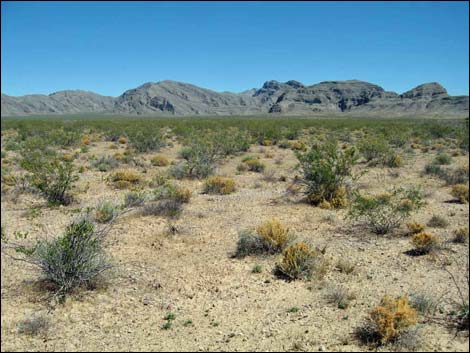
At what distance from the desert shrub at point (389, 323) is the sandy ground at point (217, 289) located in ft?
0.77

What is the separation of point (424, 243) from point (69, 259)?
277 inches

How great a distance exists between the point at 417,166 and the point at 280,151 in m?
9.57

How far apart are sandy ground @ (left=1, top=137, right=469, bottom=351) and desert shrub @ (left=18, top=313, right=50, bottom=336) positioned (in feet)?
0.29

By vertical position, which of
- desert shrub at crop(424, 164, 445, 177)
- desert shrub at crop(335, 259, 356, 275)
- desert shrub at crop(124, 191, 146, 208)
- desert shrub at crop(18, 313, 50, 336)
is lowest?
desert shrub at crop(18, 313, 50, 336)

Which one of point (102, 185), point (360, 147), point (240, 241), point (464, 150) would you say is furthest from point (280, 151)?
point (240, 241)

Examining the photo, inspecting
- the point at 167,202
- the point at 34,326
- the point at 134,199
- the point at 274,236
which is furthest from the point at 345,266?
the point at 134,199

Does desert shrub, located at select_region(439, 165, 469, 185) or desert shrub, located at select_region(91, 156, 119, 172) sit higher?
desert shrub, located at select_region(91, 156, 119, 172)

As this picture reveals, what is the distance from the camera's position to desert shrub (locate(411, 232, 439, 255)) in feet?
28.4

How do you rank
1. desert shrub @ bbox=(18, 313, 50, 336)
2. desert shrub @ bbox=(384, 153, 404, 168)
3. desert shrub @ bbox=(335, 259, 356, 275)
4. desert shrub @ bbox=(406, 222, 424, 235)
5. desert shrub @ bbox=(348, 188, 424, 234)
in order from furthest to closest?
desert shrub @ bbox=(384, 153, 404, 168)
desert shrub @ bbox=(348, 188, 424, 234)
desert shrub @ bbox=(406, 222, 424, 235)
desert shrub @ bbox=(335, 259, 356, 275)
desert shrub @ bbox=(18, 313, 50, 336)

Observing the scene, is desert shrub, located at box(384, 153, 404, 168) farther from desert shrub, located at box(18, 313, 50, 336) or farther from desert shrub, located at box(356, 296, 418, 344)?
desert shrub, located at box(18, 313, 50, 336)

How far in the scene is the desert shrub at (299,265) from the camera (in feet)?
25.2

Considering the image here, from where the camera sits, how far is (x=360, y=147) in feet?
72.6

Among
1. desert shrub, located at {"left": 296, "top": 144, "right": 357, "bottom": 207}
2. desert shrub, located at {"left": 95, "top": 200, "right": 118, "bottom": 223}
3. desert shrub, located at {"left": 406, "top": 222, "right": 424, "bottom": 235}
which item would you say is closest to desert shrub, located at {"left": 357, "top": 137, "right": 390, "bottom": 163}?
desert shrub, located at {"left": 296, "top": 144, "right": 357, "bottom": 207}

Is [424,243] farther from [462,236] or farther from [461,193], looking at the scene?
[461,193]
